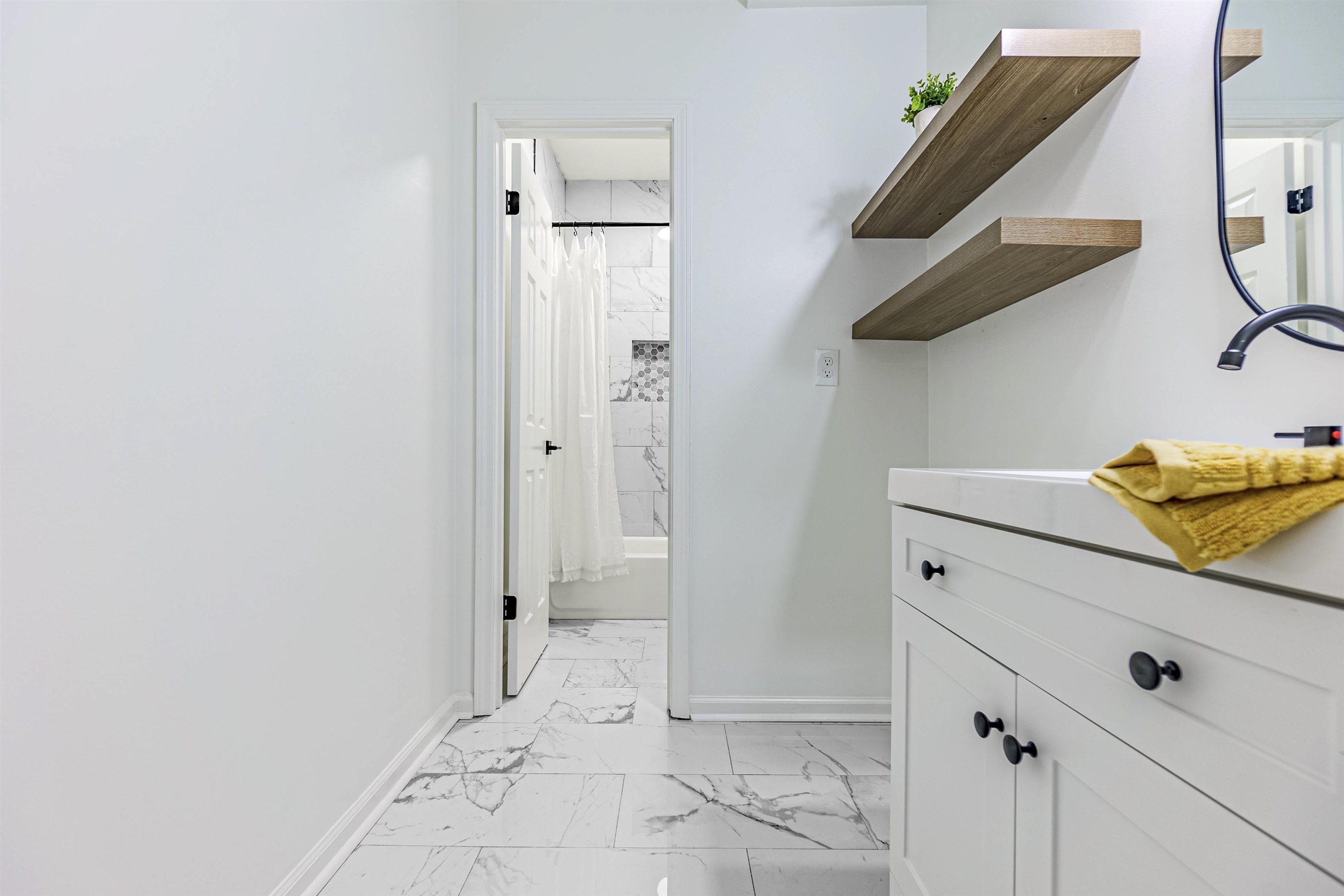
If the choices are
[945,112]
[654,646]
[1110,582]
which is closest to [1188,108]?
[945,112]

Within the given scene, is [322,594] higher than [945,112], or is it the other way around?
[945,112]

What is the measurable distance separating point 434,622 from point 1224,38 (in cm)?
207

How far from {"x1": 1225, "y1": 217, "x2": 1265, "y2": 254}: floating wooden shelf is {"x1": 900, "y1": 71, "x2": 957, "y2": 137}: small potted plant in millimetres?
779

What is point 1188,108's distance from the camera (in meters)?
1.03

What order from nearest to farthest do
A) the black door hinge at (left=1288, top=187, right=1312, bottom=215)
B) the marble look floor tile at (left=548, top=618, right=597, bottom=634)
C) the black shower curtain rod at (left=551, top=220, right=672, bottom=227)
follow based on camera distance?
the black door hinge at (left=1288, top=187, right=1312, bottom=215) < the marble look floor tile at (left=548, top=618, right=597, bottom=634) < the black shower curtain rod at (left=551, top=220, right=672, bottom=227)

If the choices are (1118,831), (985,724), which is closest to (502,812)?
(985,724)

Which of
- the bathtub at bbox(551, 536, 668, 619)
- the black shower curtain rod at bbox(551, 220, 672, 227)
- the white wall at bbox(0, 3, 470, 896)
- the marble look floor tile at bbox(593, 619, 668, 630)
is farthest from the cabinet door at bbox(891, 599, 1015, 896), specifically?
the black shower curtain rod at bbox(551, 220, 672, 227)

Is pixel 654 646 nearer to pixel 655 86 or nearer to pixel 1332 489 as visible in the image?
pixel 655 86

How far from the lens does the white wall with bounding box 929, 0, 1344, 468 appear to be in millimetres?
928

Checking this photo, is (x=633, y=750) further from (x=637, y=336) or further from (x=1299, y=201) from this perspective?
(x=637, y=336)

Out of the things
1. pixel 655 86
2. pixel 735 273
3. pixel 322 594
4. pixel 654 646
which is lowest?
pixel 654 646

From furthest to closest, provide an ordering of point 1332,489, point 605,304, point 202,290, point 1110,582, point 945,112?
point 605,304, point 945,112, point 202,290, point 1110,582, point 1332,489

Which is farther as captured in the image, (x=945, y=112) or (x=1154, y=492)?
(x=945, y=112)

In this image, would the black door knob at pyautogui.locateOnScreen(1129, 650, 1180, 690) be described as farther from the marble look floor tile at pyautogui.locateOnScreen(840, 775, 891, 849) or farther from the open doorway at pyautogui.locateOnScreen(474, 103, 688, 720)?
the open doorway at pyautogui.locateOnScreen(474, 103, 688, 720)
